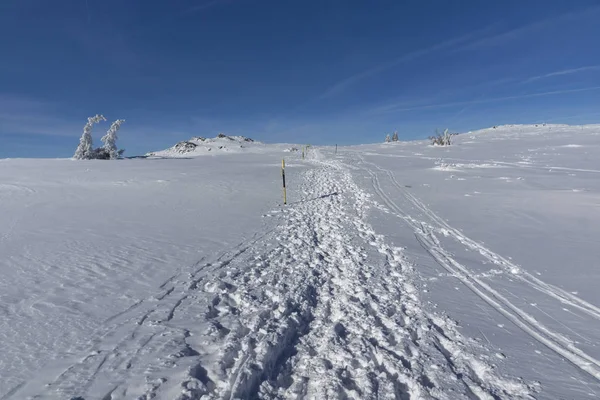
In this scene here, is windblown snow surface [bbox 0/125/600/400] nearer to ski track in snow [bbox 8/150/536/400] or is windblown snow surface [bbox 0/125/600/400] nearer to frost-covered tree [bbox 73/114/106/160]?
ski track in snow [bbox 8/150/536/400]

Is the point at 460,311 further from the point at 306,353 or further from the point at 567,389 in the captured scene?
the point at 306,353

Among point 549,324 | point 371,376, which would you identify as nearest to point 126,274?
point 371,376

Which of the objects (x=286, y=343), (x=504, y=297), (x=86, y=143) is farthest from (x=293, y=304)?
(x=86, y=143)

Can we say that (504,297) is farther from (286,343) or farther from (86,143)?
(86,143)

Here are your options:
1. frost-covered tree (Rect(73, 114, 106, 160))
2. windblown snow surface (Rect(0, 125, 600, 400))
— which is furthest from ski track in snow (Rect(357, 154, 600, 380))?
frost-covered tree (Rect(73, 114, 106, 160))

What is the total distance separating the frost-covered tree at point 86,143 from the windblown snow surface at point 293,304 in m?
28.2

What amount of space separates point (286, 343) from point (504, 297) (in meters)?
3.79

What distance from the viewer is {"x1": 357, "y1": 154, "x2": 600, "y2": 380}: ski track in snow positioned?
3.97 meters

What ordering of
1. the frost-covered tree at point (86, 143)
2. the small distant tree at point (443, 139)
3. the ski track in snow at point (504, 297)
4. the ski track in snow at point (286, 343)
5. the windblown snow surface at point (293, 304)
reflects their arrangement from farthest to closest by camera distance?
the small distant tree at point (443, 139)
the frost-covered tree at point (86, 143)
the ski track in snow at point (504, 297)
the windblown snow surface at point (293, 304)
the ski track in snow at point (286, 343)

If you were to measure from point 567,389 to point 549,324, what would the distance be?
5.02 feet

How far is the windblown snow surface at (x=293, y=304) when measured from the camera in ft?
10.7

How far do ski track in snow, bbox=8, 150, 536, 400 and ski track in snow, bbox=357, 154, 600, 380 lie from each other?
37 mm

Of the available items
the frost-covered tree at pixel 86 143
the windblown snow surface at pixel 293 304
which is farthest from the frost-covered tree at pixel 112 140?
the windblown snow surface at pixel 293 304

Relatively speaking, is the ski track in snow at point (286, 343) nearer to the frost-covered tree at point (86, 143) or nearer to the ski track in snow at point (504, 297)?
the ski track in snow at point (504, 297)
